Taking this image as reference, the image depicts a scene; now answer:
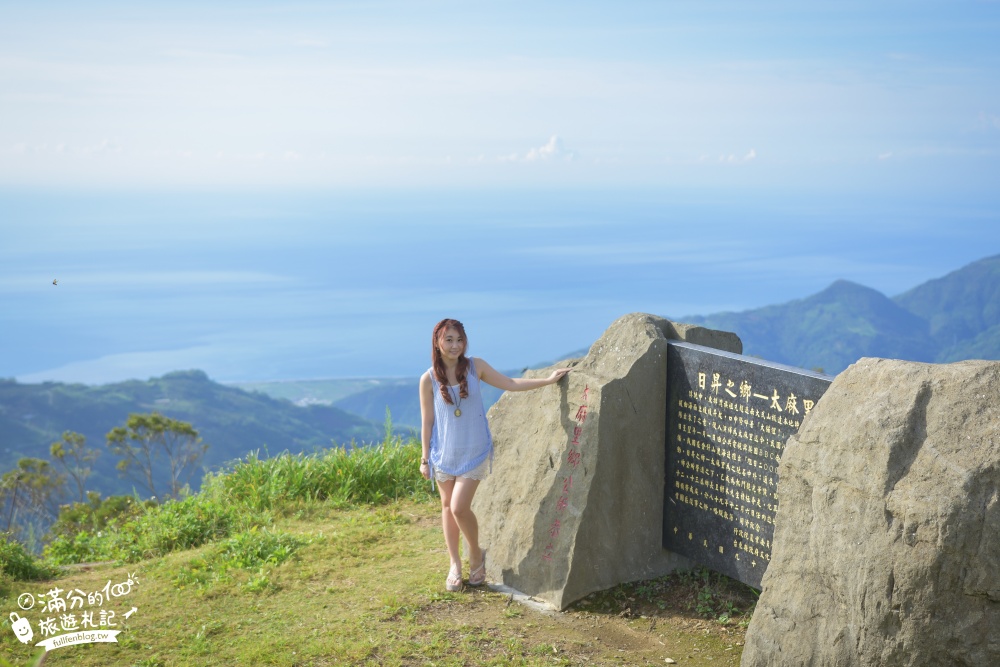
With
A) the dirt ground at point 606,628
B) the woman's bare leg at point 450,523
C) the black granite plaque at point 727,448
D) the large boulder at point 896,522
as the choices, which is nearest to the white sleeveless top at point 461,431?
the woman's bare leg at point 450,523

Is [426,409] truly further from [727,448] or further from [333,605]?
[727,448]

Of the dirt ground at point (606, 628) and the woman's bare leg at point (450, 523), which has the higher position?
the woman's bare leg at point (450, 523)

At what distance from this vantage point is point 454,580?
551 centimetres

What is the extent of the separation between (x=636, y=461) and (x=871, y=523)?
1696mm

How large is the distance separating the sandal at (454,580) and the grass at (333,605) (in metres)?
0.05

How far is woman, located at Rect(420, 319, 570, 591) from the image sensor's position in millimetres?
5238

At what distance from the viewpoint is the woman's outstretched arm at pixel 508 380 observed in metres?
5.37

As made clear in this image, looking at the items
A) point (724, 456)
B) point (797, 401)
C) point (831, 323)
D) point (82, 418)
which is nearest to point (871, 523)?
point (797, 401)

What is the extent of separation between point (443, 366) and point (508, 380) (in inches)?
16.1

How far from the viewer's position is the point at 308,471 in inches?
315

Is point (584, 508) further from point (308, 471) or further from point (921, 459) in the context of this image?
point (308, 471)

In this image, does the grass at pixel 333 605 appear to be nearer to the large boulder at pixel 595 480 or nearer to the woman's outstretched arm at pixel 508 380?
the large boulder at pixel 595 480

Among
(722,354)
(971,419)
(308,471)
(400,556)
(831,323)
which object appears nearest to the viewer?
(971,419)

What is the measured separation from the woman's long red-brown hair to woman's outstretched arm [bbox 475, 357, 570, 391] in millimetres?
113
